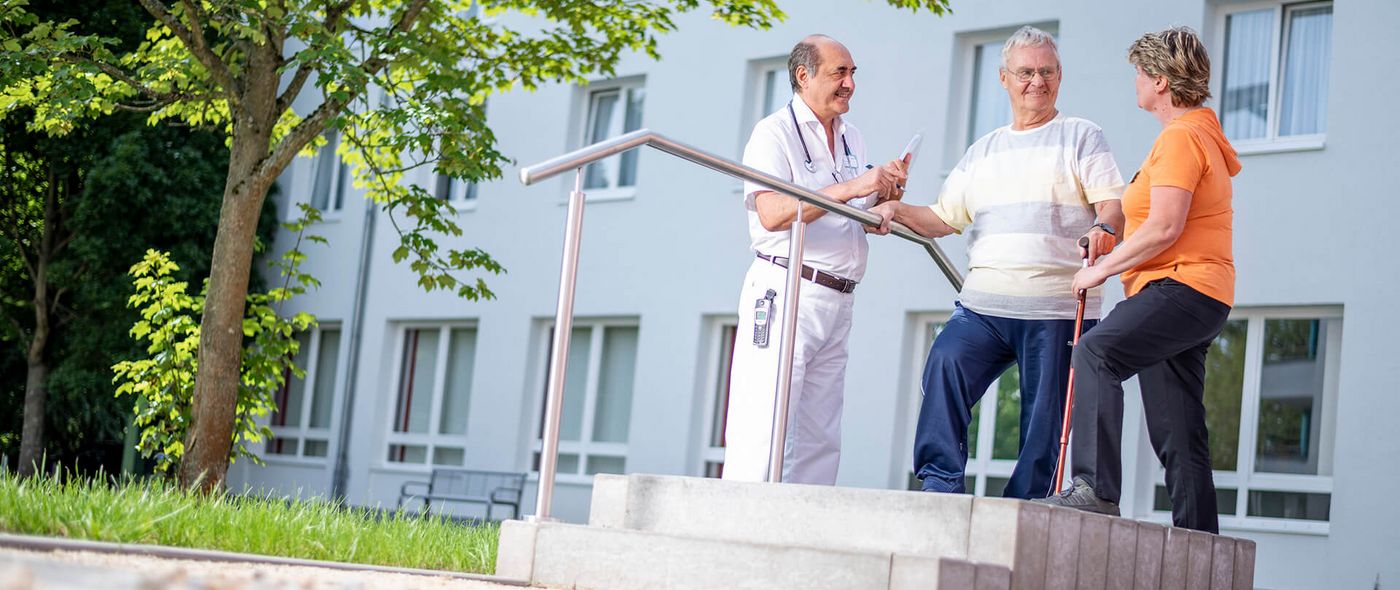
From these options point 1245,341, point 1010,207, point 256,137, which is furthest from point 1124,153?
point 1010,207

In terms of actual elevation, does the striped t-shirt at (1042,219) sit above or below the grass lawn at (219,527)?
above

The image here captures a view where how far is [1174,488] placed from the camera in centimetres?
510

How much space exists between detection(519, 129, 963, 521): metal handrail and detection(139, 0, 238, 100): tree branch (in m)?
5.23

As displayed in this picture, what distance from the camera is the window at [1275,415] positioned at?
38.7 feet

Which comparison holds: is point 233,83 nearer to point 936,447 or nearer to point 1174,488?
point 936,447

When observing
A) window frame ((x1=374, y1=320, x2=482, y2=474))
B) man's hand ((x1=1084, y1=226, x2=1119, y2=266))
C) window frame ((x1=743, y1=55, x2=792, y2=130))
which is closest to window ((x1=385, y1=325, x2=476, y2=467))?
window frame ((x1=374, y1=320, x2=482, y2=474))

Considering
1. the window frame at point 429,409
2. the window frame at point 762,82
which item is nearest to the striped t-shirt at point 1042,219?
the window frame at point 762,82

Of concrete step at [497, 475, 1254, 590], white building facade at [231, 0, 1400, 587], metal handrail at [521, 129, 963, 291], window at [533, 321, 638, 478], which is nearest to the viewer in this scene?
concrete step at [497, 475, 1254, 590]

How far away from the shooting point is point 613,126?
1747cm

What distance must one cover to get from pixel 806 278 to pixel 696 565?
1409 mm

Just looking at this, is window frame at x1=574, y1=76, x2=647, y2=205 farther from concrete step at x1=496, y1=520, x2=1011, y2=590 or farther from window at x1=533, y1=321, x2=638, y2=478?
concrete step at x1=496, y1=520, x2=1011, y2=590

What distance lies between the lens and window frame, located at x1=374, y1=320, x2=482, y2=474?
18328 millimetres

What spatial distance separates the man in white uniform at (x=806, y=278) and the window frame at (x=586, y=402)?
1070 cm

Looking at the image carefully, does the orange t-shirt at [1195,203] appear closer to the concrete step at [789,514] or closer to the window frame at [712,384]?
the concrete step at [789,514]
